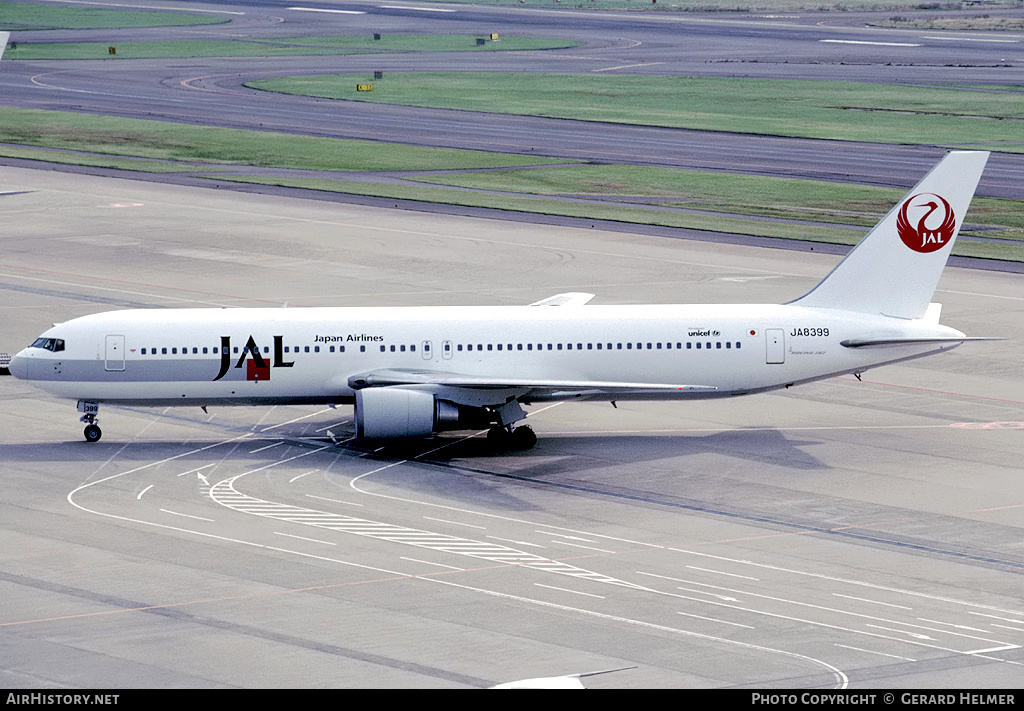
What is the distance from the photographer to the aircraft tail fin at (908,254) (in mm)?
53812

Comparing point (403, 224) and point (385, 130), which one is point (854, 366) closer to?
point (403, 224)

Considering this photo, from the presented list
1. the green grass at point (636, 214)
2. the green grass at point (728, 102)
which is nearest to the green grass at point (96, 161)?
the green grass at point (636, 214)

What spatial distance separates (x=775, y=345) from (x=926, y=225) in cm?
689

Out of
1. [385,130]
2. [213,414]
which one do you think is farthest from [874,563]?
[385,130]


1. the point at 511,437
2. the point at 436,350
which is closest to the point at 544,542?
the point at 511,437

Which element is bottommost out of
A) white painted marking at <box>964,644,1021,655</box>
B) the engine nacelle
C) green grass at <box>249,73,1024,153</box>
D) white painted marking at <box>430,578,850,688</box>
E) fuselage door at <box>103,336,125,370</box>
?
white painted marking at <box>430,578,850,688</box>

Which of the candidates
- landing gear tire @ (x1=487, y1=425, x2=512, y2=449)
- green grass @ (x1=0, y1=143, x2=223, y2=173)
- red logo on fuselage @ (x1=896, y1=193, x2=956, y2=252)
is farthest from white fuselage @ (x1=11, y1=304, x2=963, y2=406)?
green grass @ (x1=0, y1=143, x2=223, y2=173)

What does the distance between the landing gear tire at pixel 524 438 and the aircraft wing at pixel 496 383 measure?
170cm

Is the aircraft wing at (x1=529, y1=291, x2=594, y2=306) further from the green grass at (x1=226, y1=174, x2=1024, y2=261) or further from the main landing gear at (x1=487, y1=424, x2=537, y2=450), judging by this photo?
the green grass at (x1=226, y1=174, x2=1024, y2=261)

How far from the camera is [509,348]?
52344 millimetres

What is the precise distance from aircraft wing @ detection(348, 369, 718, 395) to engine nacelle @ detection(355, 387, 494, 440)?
0.77 metres

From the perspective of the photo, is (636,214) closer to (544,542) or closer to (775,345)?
(775,345)

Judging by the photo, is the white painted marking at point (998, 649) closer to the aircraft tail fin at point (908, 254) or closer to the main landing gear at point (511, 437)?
the main landing gear at point (511, 437)

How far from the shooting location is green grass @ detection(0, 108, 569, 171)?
11781 cm
